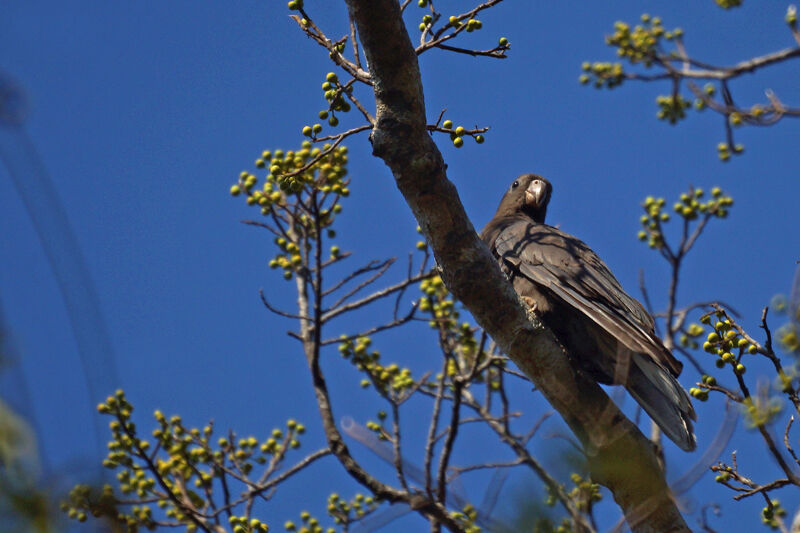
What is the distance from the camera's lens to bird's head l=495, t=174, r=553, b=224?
A: 7387 millimetres

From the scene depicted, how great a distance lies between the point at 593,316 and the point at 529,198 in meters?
2.76

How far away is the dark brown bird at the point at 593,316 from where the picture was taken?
4523 millimetres

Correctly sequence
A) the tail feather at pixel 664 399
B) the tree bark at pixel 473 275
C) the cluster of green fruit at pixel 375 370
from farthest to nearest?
the cluster of green fruit at pixel 375 370, the tail feather at pixel 664 399, the tree bark at pixel 473 275

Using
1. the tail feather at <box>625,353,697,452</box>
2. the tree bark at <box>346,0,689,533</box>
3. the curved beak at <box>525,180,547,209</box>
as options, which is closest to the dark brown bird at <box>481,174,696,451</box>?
the tail feather at <box>625,353,697,452</box>

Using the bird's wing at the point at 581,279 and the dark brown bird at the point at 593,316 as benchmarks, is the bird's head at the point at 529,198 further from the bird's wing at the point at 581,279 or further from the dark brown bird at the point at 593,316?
the bird's wing at the point at 581,279

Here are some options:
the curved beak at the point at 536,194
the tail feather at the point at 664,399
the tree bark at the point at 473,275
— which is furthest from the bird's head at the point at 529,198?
the tree bark at the point at 473,275

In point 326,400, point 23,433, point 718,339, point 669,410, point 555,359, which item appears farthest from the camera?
point 326,400

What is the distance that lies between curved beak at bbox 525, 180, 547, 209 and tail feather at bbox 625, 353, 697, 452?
113 inches

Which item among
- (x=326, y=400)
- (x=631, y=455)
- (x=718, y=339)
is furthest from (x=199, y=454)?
(x=718, y=339)

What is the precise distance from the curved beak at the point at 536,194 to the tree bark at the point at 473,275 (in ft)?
11.1

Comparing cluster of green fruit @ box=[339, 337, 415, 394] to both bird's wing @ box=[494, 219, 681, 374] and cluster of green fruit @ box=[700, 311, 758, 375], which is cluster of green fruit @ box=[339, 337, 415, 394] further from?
cluster of green fruit @ box=[700, 311, 758, 375]

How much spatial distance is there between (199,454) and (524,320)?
8.62ft

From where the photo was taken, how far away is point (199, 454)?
5.44 metres

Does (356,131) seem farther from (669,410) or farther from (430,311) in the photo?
(430,311)
